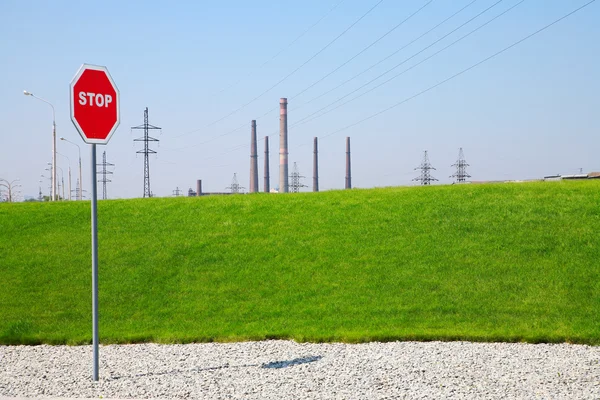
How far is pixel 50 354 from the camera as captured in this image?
1027 cm

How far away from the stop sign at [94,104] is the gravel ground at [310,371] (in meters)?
3.63

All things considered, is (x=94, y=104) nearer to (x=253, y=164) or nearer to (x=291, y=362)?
(x=291, y=362)

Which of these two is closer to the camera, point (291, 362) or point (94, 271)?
point (94, 271)

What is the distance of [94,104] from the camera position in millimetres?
8148

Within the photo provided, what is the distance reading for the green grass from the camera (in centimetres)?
1186

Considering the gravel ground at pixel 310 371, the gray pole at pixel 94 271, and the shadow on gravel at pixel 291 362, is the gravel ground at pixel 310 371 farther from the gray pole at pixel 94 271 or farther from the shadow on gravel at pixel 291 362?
the gray pole at pixel 94 271

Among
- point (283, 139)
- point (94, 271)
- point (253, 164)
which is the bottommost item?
point (94, 271)

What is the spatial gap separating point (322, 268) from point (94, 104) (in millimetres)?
8460

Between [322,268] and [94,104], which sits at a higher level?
[94,104]

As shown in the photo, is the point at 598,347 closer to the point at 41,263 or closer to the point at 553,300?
the point at 553,300

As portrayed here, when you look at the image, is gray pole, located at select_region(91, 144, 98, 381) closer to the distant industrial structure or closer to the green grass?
the green grass

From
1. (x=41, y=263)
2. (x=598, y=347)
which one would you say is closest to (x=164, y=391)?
(x=598, y=347)

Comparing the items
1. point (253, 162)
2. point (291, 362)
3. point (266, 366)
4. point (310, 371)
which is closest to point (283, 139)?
point (253, 162)

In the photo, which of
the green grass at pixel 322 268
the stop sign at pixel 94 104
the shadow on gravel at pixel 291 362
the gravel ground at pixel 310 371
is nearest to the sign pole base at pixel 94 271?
the stop sign at pixel 94 104
